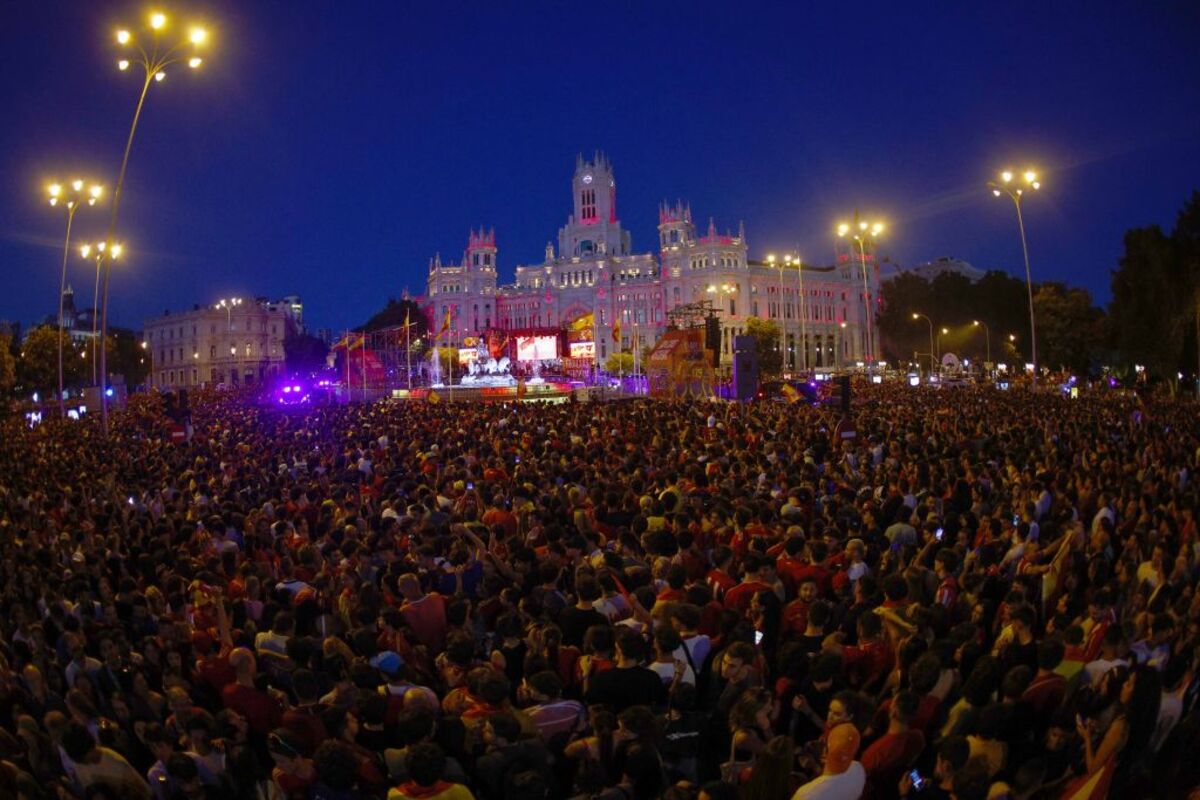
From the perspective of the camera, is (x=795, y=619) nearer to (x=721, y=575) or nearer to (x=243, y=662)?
(x=721, y=575)

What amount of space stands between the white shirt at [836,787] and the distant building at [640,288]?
90.1 meters

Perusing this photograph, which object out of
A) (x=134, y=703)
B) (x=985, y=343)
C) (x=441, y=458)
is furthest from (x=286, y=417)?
(x=985, y=343)

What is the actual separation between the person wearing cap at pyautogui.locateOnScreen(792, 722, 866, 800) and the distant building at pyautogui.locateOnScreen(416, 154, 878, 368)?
90.0 m

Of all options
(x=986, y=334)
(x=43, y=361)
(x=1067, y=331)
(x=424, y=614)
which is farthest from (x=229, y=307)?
(x=424, y=614)

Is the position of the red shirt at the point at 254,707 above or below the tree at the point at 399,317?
below

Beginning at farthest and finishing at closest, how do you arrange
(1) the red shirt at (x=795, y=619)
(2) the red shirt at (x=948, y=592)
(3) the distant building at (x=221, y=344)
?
1. (3) the distant building at (x=221, y=344)
2. (2) the red shirt at (x=948, y=592)
3. (1) the red shirt at (x=795, y=619)

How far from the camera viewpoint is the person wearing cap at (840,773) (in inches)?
139

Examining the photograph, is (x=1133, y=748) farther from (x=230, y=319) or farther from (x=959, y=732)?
(x=230, y=319)

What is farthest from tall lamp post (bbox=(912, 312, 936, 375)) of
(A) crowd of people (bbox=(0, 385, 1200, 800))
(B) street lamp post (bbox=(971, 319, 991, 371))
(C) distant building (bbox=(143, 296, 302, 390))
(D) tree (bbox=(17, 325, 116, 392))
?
(A) crowd of people (bbox=(0, 385, 1200, 800))

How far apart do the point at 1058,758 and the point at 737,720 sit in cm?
141

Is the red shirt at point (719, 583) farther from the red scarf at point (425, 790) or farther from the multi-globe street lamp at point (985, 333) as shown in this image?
the multi-globe street lamp at point (985, 333)

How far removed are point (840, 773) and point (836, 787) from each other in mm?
70

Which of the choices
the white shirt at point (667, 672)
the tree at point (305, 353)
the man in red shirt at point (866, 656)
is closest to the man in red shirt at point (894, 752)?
the man in red shirt at point (866, 656)

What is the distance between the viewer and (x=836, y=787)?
3545 millimetres
